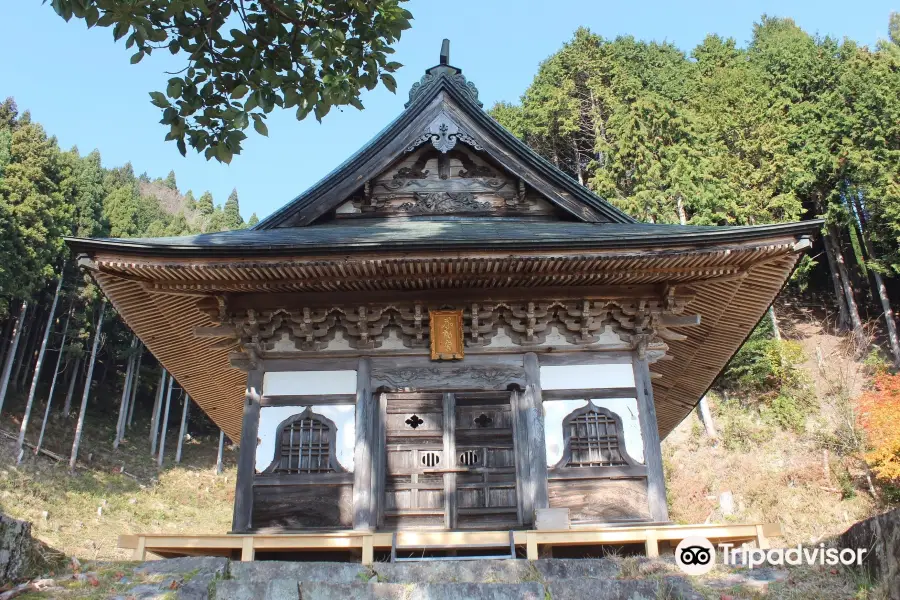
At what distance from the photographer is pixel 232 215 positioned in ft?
166

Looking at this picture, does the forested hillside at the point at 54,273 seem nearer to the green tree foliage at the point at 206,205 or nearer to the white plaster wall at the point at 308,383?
the green tree foliage at the point at 206,205

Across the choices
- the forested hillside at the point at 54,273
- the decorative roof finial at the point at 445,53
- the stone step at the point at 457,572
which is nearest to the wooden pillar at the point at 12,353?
the forested hillside at the point at 54,273

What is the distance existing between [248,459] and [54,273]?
31233mm

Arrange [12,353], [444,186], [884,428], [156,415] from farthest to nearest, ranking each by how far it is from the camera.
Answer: [156,415] → [12,353] → [884,428] → [444,186]

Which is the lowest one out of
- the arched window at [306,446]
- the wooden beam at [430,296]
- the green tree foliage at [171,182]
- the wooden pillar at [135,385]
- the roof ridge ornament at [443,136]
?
the arched window at [306,446]

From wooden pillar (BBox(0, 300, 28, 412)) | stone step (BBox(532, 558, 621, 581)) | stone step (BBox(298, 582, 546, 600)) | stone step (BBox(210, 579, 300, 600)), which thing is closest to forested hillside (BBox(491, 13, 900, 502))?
stone step (BBox(532, 558, 621, 581))

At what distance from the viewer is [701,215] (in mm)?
30656

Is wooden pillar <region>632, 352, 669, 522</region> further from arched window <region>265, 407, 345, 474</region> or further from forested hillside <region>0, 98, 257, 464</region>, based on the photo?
forested hillside <region>0, 98, 257, 464</region>

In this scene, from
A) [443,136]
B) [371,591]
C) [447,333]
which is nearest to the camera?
[371,591]

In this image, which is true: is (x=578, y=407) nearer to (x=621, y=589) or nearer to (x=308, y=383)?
(x=621, y=589)

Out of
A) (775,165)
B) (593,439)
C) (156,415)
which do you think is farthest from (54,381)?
(775,165)

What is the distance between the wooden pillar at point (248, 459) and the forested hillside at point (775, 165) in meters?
20.6

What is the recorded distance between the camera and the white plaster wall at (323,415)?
28.4 feet

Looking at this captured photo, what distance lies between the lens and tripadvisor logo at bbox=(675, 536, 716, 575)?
268 inches
